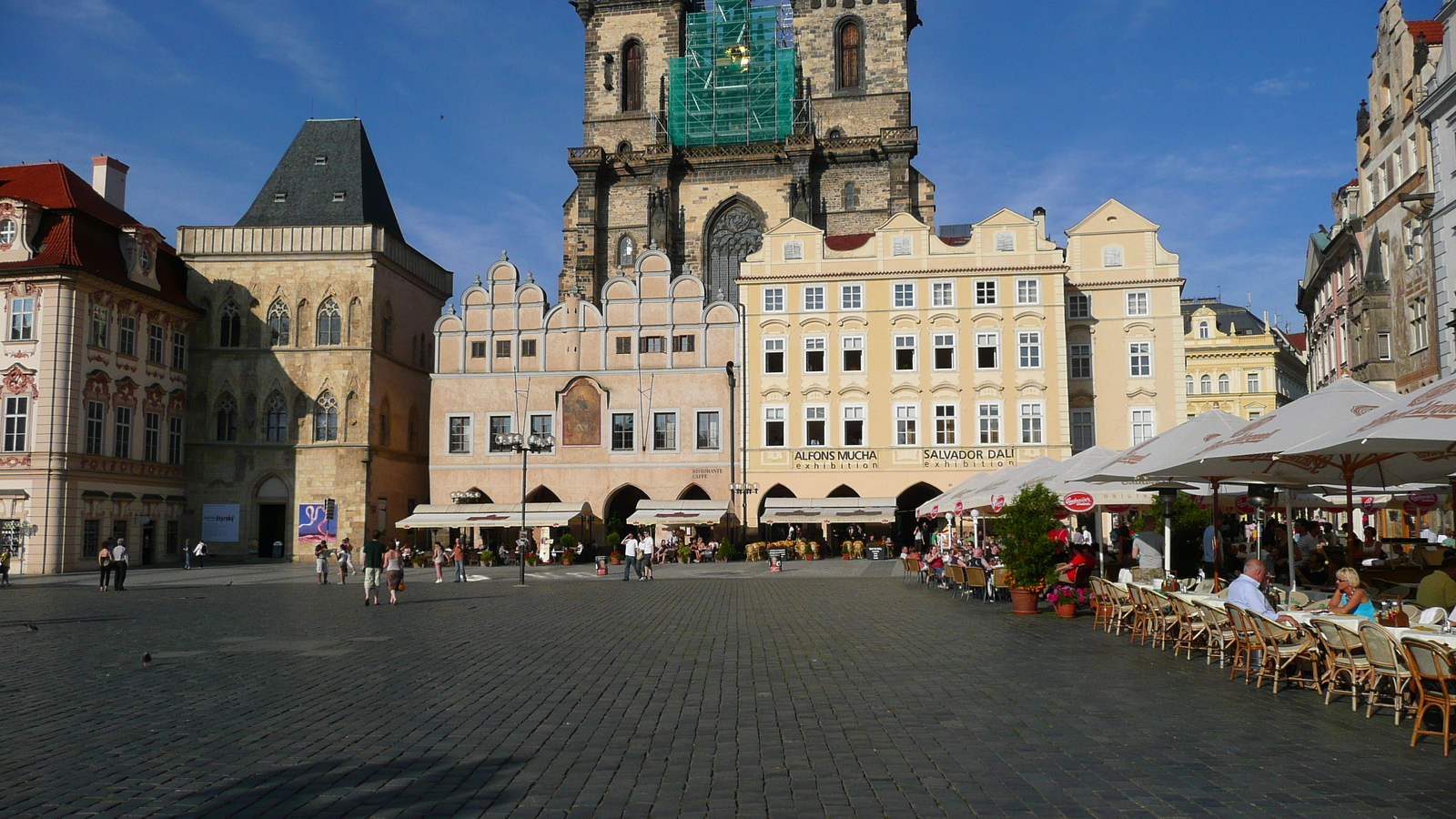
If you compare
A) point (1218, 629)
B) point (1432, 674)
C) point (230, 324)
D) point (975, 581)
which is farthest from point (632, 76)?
point (1432, 674)

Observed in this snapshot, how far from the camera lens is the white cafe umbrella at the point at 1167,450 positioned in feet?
50.3

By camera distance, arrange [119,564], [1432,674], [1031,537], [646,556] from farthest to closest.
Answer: [646,556] → [119,564] → [1031,537] → [1432,674]

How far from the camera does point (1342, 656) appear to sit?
10148 mm

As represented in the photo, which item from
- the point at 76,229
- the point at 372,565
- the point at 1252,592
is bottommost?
the point at 372,565

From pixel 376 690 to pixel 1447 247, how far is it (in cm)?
3156

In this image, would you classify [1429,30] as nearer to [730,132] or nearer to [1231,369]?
[730,132]

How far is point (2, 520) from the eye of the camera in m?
42.0

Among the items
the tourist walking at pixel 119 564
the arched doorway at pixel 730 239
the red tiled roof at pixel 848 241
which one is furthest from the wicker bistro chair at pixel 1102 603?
the arched doorway at pixel 730 239

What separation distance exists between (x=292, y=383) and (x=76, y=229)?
10.2m

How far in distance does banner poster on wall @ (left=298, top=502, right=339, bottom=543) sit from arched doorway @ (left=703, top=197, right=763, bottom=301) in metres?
22.7

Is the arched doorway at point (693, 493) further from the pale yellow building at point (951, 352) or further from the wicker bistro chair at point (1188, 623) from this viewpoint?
the wicker bistro chair at point (1188, 623)

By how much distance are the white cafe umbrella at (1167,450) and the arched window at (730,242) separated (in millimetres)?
44211

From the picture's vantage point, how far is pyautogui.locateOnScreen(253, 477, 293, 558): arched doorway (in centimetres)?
4950

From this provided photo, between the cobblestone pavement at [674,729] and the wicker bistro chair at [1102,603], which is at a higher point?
the wicker bistro chair at [1102,603]
